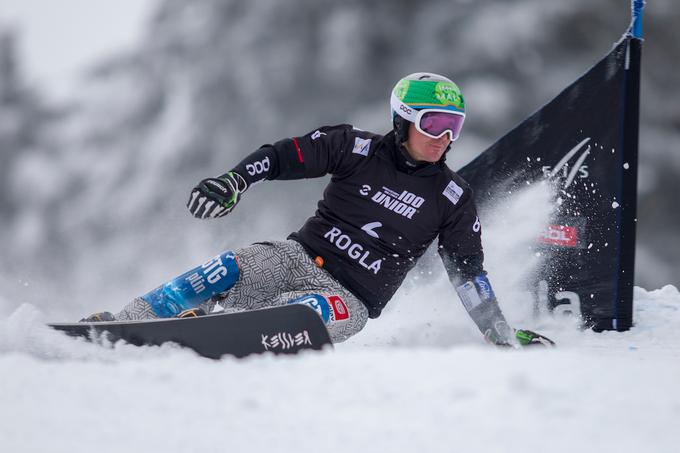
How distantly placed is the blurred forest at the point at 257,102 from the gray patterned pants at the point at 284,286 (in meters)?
5.97

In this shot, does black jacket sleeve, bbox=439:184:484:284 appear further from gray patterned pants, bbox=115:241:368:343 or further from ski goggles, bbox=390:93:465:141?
gray patterned pants, bbox=115:241:368:343

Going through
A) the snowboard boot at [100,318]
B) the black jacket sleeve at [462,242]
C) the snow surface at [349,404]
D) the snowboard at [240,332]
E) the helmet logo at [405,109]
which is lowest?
the snow surface at [349,404]

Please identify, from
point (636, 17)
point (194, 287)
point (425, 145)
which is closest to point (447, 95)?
point (425, 145)

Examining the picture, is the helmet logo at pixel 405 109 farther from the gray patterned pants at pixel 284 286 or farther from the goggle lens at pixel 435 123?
the gray patterned pants at pixel 284 286

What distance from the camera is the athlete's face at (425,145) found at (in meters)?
3.28

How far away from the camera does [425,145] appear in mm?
3283

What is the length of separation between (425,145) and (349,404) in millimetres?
1712

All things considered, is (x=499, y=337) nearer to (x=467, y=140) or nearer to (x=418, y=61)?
(x=467, y=140)

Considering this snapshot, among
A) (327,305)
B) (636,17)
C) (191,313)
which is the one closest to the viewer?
(191,313)

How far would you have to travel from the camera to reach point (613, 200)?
3.80 m

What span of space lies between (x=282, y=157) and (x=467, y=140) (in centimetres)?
715

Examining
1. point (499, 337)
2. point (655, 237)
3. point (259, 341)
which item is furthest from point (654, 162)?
point (259, 341)

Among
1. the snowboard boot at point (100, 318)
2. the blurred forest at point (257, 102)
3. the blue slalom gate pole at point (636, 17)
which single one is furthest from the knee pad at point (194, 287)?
the blurred forest at point (257, 102)

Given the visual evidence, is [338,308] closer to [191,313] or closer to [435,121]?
[191,313]
